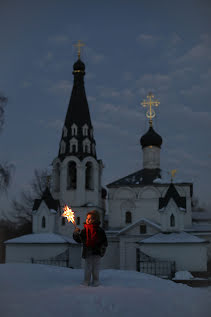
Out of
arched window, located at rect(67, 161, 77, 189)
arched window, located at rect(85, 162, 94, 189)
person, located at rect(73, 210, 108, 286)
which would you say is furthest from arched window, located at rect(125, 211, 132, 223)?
person, located at rect(73, 210, 108, 286)

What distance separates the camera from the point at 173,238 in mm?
23984

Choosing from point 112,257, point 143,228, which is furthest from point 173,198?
point 112,257

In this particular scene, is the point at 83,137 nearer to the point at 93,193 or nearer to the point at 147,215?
the point at 93,193

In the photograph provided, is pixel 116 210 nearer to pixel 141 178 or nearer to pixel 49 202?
pixel 141 178

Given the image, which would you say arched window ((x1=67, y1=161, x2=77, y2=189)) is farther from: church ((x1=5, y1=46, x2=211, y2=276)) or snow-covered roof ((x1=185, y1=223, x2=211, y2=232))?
snow-covered roof ((x1=185, y1=223, x2=211, y2=232))

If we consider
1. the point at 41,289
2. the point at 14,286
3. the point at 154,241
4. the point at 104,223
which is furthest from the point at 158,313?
the point at 104,223

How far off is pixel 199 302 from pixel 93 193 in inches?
909

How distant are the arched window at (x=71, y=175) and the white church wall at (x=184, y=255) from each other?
27.7ft

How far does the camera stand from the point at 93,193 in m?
28.8

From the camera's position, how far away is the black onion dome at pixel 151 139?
103ft

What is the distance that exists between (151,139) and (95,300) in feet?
86.1

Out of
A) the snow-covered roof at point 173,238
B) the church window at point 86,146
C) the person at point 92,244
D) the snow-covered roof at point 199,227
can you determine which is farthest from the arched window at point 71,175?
the person at point 92,244

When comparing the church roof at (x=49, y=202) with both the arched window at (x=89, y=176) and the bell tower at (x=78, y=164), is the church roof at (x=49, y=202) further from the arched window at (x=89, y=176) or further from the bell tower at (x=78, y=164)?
the arched window at (x=89, y=176)

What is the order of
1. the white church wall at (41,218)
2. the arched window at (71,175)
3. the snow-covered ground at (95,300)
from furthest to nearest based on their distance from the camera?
the arched window at (71,175)
the white church wall at (41,218)
the snow-covered ground at (95,300)
